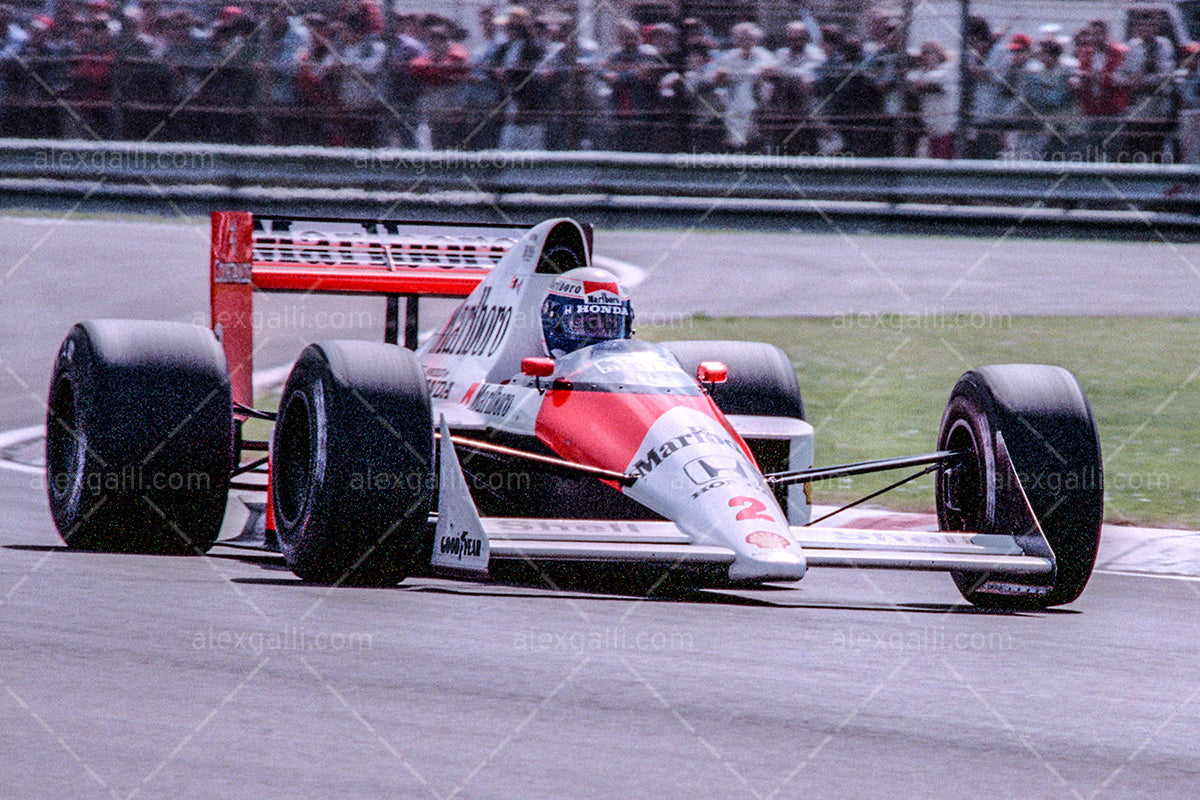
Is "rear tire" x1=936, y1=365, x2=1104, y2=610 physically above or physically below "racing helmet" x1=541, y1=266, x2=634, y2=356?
below

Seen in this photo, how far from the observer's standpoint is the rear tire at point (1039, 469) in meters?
6.12

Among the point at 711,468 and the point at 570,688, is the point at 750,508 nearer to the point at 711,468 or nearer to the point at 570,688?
the point at 711,468

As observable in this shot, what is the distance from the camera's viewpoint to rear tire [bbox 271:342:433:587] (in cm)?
582

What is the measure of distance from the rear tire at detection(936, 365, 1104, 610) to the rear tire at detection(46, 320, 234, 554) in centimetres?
264

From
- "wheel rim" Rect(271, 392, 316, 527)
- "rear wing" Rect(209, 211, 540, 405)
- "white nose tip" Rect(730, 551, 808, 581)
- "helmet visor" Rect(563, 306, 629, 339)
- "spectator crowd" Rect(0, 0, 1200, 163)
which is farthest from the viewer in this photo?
"spectator crowd" Rect(0, 0, 1200, 163)

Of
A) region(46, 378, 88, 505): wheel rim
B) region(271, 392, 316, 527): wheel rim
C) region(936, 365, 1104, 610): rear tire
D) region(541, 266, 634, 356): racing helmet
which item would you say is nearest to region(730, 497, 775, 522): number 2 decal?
region(936, 365, 1104, 610): rear tire

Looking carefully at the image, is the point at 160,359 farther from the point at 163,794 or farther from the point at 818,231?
the point at 818,231

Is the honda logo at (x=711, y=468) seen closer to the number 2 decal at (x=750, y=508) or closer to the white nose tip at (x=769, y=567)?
the number 2 decal at (x=750, y=508)

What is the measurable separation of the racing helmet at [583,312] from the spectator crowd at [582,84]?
9157 millimetres

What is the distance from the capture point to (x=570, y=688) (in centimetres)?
486

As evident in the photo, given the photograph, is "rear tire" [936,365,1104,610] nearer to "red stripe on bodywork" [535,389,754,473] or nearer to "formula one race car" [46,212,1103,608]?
"formula one race car" [46,212,1103,608]

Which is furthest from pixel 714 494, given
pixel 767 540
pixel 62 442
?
pixel 62 442

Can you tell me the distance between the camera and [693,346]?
8.14m

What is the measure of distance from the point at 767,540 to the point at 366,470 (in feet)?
4.01
